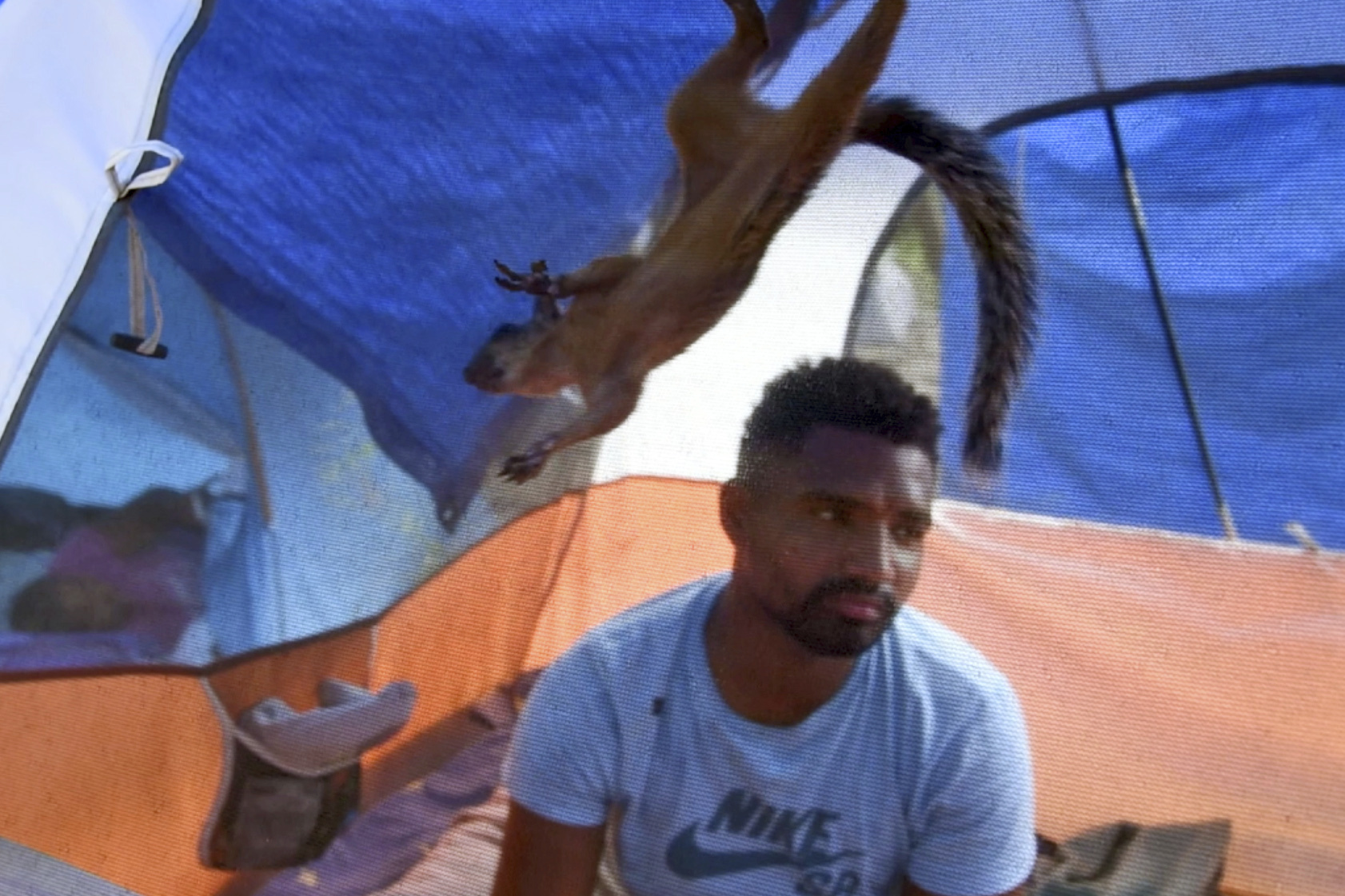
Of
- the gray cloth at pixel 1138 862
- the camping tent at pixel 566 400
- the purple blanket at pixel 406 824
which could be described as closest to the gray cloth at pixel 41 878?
the camping tent at pixel 566 400

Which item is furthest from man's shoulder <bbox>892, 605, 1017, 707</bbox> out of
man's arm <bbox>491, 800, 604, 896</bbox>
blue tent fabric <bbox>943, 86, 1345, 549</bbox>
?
man's arm <bbox>491, 800, 604, 896</bbox>

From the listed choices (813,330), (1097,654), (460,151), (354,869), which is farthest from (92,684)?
(1097,654)

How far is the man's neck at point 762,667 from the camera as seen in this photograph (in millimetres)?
960

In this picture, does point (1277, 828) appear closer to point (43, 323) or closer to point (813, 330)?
point (813, 330)

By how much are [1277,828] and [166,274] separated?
124 centimetres

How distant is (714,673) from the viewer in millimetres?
1002

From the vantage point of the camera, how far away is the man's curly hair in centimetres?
94

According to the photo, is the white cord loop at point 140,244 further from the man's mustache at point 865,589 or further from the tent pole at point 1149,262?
the tent pole at point 1149,262

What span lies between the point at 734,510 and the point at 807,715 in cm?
19

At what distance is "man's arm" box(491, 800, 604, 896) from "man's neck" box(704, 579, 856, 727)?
188mm

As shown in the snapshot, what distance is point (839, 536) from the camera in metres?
0.94

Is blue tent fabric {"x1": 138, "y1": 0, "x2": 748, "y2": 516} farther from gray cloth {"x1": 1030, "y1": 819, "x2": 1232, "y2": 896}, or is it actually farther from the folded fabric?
gray cloth {"x1": 1030, "y1": 819, "x2": 1232, "y2": 896}

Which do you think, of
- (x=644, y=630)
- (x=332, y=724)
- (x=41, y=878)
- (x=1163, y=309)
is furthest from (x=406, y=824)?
(x=1163, y=309)

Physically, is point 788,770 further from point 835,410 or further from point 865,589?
point 835,410
